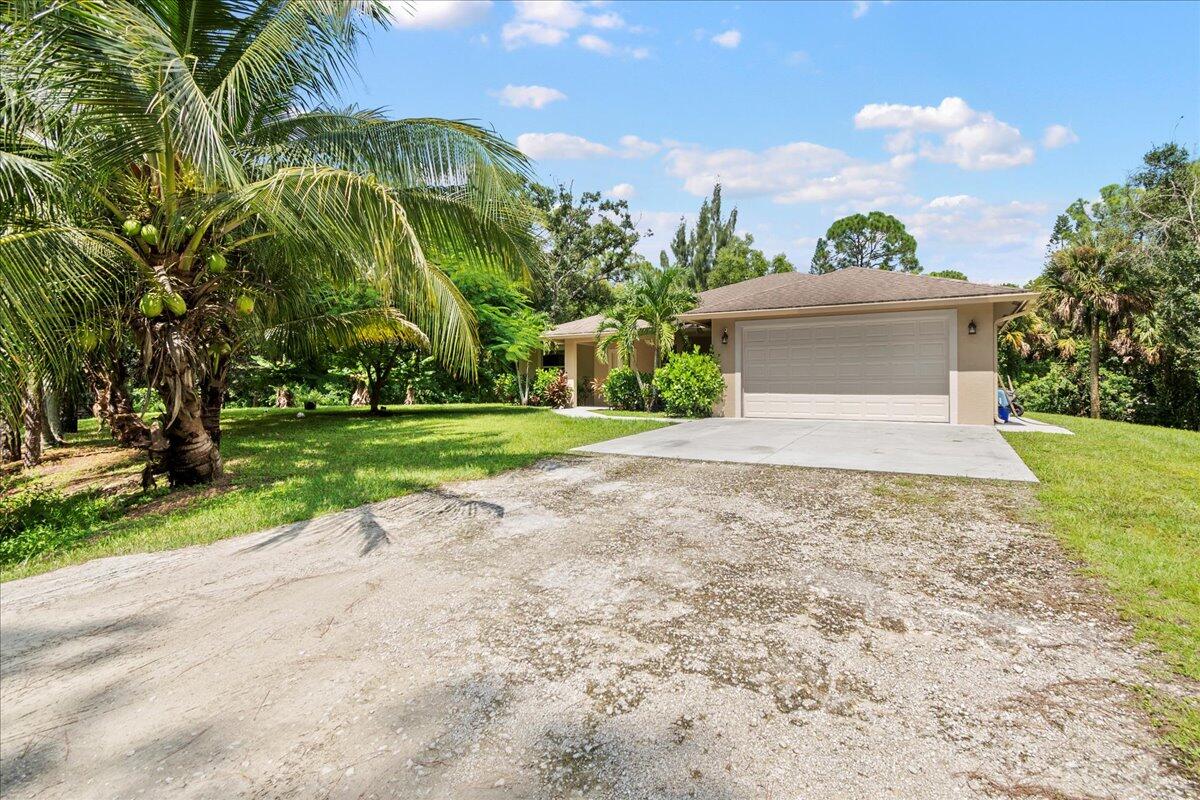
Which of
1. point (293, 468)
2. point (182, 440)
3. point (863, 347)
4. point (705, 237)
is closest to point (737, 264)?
point (705, 237)

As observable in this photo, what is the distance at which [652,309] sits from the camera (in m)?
14.1

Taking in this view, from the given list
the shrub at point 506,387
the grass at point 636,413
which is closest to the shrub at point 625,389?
the grass at point 636,413

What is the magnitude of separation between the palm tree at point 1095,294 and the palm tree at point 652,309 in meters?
13.6

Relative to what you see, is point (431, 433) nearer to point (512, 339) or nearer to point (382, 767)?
point (512, 339)

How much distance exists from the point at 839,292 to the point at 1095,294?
11.1 m

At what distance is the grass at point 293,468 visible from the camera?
4434 mm

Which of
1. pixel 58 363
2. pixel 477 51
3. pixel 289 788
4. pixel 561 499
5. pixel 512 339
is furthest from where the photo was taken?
pixel 512 339

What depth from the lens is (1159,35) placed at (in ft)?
36.8

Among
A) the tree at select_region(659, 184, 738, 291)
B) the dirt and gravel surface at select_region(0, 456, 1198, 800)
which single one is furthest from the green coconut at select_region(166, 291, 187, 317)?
the tree at select_region(659, 184, 738, 291)

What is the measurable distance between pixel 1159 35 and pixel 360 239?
16.6 meters

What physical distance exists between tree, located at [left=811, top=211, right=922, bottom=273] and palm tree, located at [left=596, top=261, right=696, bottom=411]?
30818mm

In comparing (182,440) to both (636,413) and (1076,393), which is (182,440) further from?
(1076,393)

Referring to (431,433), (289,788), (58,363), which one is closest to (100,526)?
(58,363)

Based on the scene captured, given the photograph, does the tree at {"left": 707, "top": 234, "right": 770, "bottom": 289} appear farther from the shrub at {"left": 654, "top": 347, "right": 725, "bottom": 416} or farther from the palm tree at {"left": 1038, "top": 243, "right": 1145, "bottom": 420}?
the shrub at {"left": 654, "top": 347, "right": 725, "bottom": 416}
